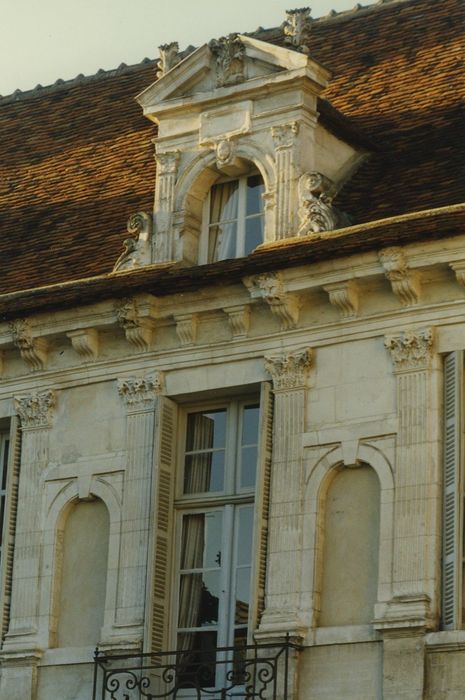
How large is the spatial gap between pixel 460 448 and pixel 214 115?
4.38 metres

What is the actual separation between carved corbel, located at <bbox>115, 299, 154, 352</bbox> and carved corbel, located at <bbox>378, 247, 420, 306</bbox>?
8.35ft

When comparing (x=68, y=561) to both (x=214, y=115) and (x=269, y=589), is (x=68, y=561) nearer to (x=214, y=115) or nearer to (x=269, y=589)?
(x=269, y=589)

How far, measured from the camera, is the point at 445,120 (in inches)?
869

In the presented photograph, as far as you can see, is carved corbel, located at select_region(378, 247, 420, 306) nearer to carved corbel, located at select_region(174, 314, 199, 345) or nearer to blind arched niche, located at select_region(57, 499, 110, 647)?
carved corbel, located at select_region(174, 314, 199, 345)

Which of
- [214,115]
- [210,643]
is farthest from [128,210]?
[210,643]

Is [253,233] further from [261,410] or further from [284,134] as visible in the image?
[261,410]

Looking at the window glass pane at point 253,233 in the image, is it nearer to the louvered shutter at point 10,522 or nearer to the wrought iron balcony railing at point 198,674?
the louvered shutter at point 10,522

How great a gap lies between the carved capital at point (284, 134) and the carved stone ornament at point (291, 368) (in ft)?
6.70

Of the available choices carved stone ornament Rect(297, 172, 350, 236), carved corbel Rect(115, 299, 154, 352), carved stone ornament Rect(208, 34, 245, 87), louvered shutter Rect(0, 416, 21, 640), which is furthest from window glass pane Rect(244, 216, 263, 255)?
louvered shutter Rect(0, 416, 21, 640)

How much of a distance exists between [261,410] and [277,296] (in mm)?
987

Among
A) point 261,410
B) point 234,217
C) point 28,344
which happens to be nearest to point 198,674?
point 261,410

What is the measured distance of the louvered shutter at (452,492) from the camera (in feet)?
61.8

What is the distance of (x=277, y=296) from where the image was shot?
2038 cm

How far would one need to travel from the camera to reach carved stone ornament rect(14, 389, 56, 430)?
21859 millimetres
